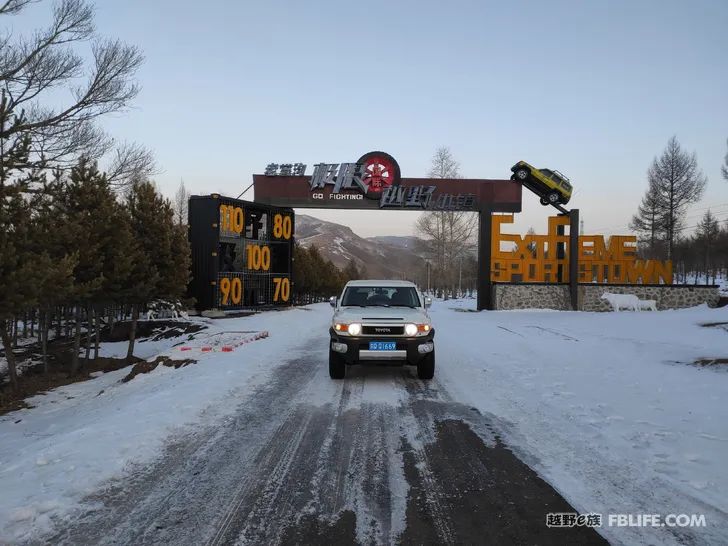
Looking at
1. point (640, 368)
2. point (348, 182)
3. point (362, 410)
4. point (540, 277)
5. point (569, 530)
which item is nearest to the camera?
point (569, 530)

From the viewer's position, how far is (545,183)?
27.4 metres

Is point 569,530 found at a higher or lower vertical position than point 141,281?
lower

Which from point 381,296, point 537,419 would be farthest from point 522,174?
point 537,419

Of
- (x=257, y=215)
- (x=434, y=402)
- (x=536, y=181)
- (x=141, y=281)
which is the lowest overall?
(x=434, y=402)

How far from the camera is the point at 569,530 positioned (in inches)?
128

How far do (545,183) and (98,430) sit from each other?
27.1 meters

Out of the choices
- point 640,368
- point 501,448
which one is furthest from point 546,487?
point 640,368

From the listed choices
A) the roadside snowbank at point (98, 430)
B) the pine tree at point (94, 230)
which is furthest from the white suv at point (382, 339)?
the pine tree at point (94, 230)

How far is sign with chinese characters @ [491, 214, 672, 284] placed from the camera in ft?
88.0

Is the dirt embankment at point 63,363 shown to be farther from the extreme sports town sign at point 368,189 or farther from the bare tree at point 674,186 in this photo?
the bare tree at point 674,186

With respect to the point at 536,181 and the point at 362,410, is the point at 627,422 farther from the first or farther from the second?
the point at 536,181

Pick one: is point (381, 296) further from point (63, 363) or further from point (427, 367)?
point (63, 363)

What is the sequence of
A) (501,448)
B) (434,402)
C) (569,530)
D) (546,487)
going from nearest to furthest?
1. (569,530)
2. (546,487)
3. (501,448)
4. (434,402)

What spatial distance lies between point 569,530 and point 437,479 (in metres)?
1.19
